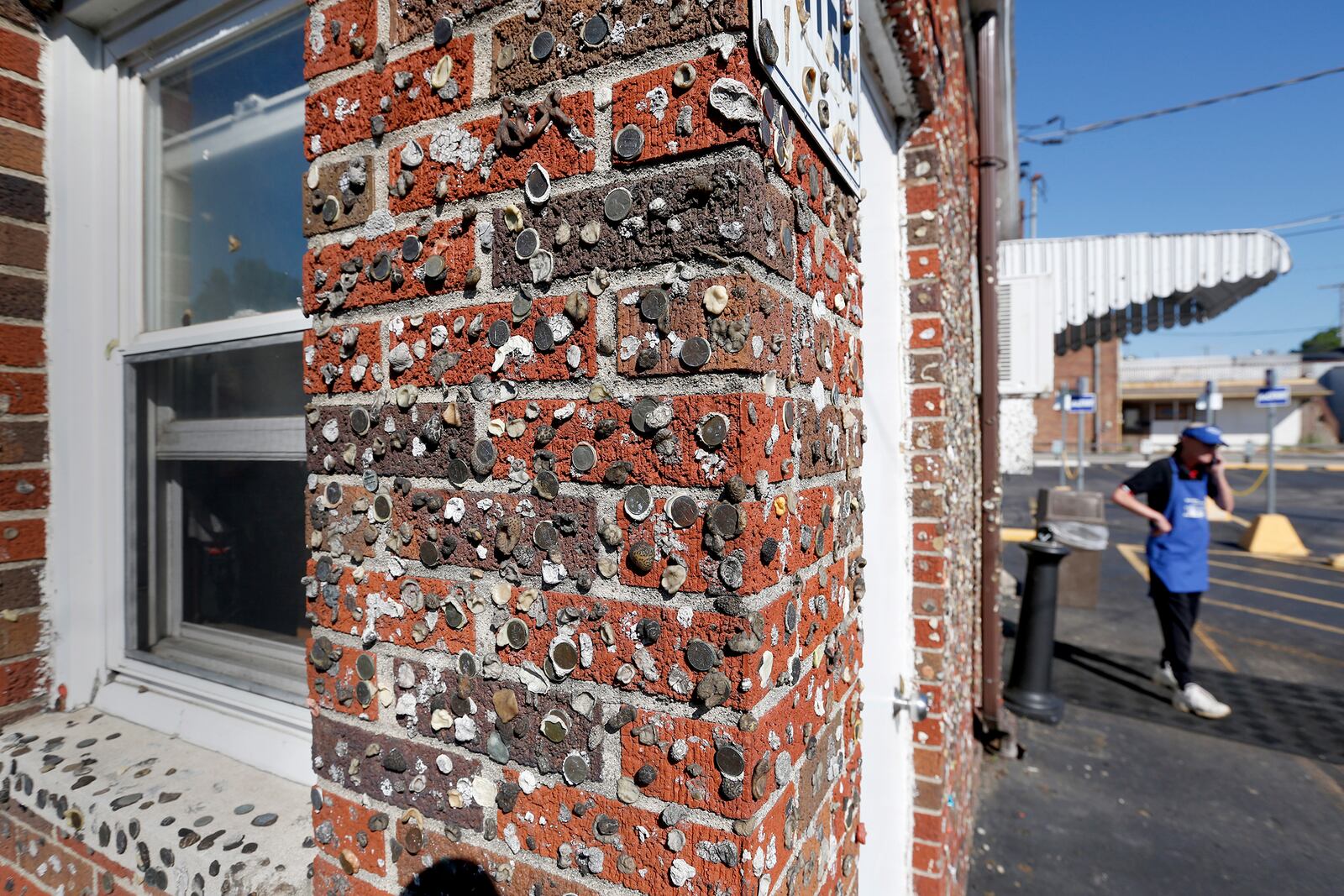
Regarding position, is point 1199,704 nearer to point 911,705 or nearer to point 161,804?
point 911,705

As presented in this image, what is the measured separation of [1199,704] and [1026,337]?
2637mm

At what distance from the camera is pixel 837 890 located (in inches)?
41.5

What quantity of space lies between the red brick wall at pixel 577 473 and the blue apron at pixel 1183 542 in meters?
4.74

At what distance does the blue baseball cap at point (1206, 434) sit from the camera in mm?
4566

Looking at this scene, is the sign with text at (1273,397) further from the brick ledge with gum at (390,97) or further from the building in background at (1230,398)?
the building in background at (1230,398)

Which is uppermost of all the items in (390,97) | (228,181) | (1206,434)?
(228,181)

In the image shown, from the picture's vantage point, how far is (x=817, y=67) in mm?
947

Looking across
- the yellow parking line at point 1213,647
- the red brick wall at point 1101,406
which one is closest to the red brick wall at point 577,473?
the yellow parking line at point 1213,647

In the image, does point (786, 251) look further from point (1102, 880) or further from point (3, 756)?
point (1102, 880)

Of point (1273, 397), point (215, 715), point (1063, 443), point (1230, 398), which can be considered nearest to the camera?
point (215, 715)

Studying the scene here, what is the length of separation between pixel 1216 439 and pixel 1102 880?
316 centimetres

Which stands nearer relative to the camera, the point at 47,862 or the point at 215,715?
the point at 47,862

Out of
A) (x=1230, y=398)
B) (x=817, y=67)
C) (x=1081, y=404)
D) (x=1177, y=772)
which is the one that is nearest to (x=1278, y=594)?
(x=1177, y=772)

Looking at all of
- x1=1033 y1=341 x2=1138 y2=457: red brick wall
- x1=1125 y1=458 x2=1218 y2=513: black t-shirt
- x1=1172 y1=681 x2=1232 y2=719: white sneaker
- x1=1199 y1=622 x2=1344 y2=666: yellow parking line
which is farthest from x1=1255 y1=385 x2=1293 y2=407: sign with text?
x1=1033 y1=341 x2=1138 y2=457: red brick wall
